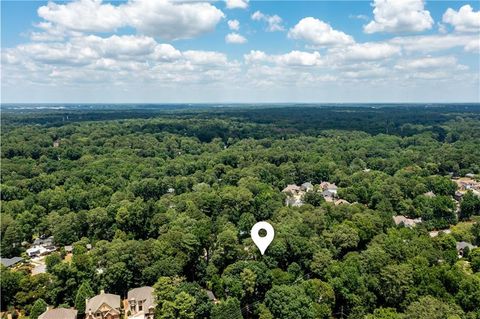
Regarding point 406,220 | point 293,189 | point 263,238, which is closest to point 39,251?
point 263,238

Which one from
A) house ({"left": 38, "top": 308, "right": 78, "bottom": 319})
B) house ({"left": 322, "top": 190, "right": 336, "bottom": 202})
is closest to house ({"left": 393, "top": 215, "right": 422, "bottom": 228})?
house ({"left": 322, "top": 190, "right": 336, "bottom": 202})

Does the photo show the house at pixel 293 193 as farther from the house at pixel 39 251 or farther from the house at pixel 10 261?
the house at pixel 10 261

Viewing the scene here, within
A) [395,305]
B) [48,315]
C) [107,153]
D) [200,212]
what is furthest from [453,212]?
[107,153]

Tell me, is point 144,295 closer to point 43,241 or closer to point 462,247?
point 43,241

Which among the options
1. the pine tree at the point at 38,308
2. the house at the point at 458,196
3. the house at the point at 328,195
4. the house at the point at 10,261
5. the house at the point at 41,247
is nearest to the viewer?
the pine tree at the point at 38,308

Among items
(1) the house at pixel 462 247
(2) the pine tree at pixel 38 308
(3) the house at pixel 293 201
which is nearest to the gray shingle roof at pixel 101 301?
(2) the pine tree at pixel 38 308

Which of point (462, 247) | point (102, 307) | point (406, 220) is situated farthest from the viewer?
point (406, 220)

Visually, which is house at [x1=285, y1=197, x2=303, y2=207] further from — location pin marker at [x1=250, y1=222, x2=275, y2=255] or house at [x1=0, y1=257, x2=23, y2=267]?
house at [x1=0, y1=257, x2=23, y2=267]
